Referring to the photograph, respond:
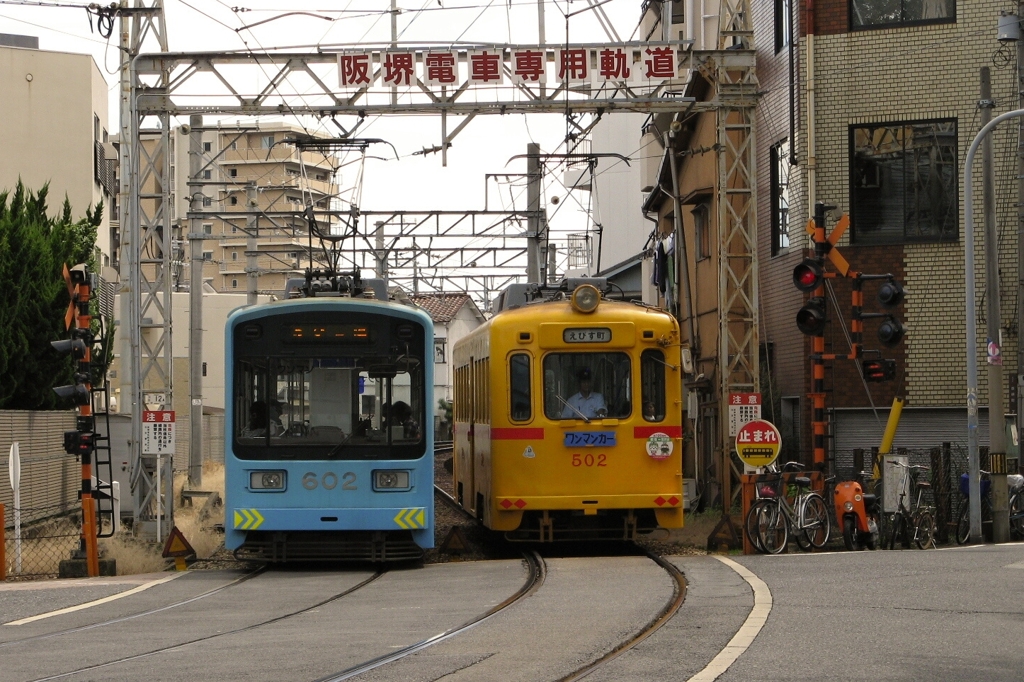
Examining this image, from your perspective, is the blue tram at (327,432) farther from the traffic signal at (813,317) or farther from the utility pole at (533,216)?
the utility pole at (533,216)

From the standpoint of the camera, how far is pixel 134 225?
20.5 meters

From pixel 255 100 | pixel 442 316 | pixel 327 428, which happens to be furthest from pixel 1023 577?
pixel 442 316

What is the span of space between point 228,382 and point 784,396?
38.5 feet

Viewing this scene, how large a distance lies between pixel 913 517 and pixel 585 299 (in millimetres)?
4770

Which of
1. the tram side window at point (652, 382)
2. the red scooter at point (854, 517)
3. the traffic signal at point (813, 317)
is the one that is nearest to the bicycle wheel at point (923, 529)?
the red scooter at point (854, 517)

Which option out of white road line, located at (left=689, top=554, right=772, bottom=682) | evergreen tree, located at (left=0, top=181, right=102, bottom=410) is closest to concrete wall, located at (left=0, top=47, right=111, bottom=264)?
evergreen tree, located at (left=0, top=181, right=102, bottom=410)

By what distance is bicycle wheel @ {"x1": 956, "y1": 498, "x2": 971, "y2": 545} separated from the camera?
1797 centimetres

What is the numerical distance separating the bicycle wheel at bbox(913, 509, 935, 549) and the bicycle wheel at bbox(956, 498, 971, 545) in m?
1.09

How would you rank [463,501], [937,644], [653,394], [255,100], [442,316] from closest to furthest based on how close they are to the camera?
1. [937,644]
2. [653,394]
3. [255,100]
4. [463,501]
5. [442,316]

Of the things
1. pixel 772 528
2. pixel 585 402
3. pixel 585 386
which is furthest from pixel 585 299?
pixel 772 528

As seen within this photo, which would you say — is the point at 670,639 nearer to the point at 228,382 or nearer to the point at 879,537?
the point at 228,382

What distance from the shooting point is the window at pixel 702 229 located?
28.0m

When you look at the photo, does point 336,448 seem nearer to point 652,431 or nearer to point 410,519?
point 410,519

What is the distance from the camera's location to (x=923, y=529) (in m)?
17.0
